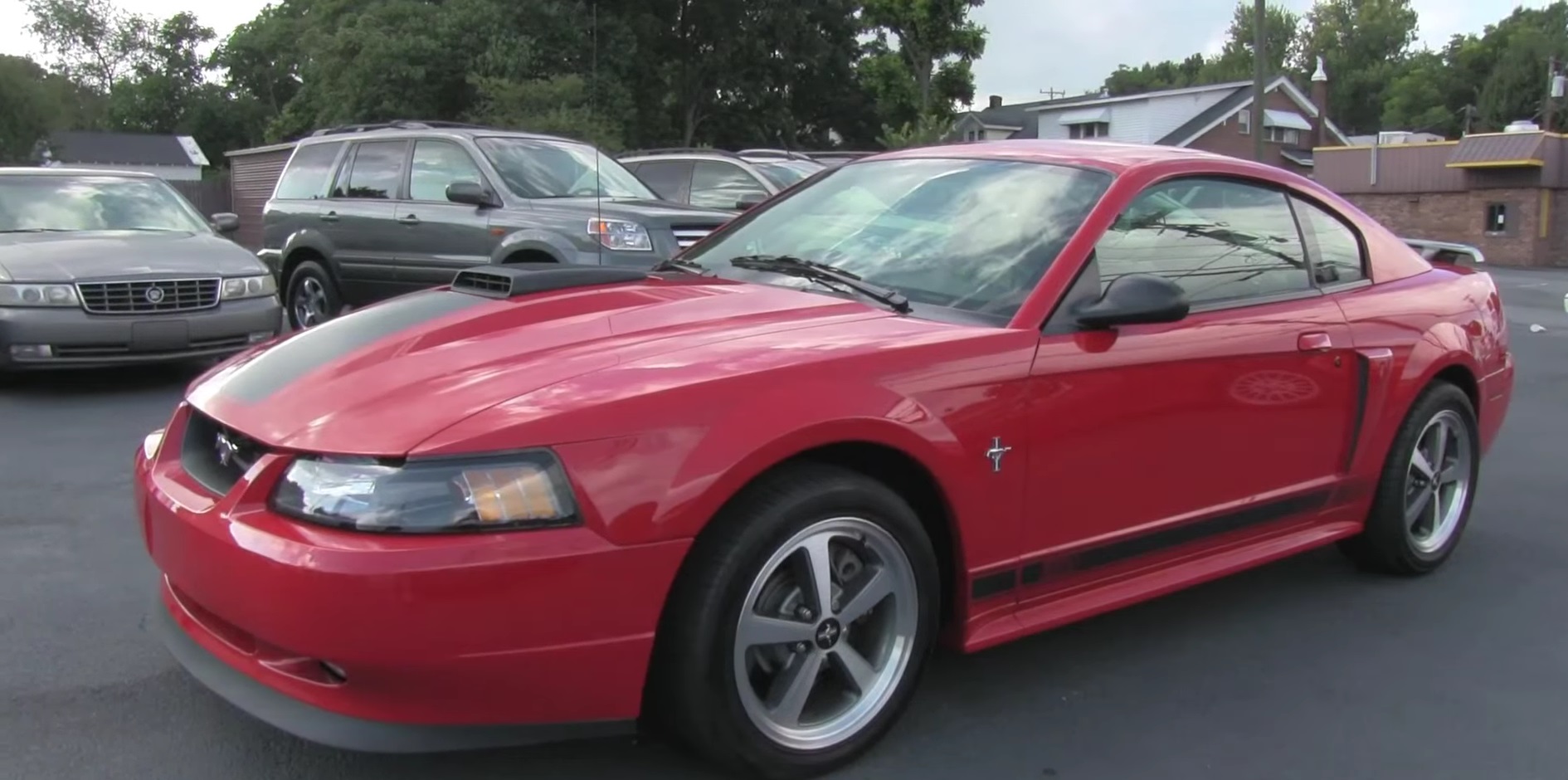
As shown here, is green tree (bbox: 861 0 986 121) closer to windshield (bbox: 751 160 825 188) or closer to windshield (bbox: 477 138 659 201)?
windshield (bbox: 751 160 825 188)

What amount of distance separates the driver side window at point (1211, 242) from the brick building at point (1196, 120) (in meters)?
42.3

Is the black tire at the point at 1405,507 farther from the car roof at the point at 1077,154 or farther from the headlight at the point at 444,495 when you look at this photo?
the headlight at the point at 444,495

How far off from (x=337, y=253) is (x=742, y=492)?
8.30 metres

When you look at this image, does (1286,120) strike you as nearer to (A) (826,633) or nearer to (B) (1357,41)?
(A) (826,633)

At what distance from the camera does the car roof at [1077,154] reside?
3.87m

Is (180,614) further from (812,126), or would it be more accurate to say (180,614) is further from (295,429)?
(812,126)

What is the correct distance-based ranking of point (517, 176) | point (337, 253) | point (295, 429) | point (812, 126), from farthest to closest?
point (812, 126), point (337, 253), point (517, 176), point (295, 429)

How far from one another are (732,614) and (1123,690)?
1407mm

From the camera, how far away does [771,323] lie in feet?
10.4

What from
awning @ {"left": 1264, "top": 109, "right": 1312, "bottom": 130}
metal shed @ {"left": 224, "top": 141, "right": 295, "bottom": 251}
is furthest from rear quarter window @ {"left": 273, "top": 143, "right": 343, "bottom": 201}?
awning @ {"left": 1264, "top": 109, "right": 1312, "bottom": 130}

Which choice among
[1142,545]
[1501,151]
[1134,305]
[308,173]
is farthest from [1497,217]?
[1134,305]

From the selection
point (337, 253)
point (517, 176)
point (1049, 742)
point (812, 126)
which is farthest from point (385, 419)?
point (812, 126)

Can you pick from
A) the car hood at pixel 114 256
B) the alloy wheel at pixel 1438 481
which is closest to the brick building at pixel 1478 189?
the alloy wheel at pixel 1438 481

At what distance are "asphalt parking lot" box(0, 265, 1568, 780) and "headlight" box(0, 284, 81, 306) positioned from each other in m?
2.59
